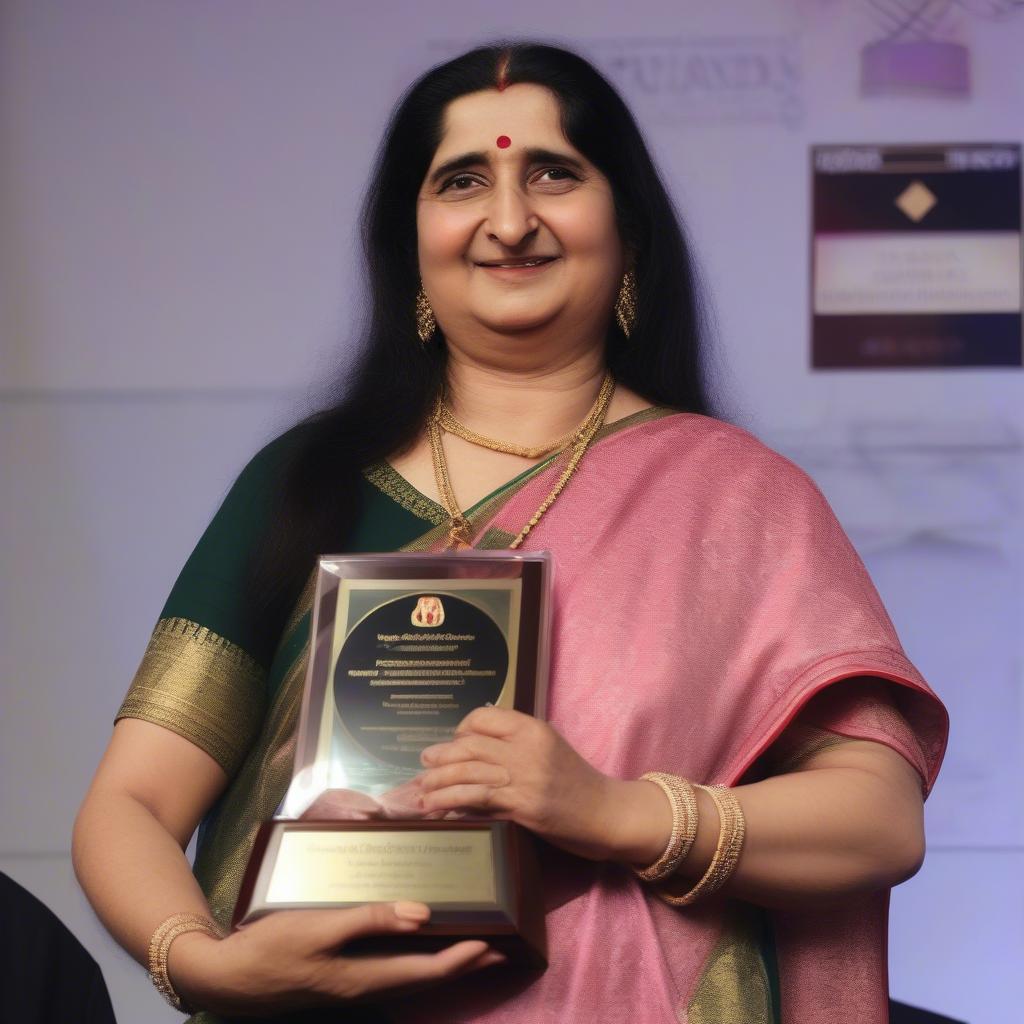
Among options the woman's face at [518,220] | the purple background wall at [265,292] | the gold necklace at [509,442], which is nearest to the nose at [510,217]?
the woman's face at [518,220]

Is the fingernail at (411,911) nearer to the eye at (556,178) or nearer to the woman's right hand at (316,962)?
the woman's right hand at (316,962)

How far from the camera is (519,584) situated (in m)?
1.61

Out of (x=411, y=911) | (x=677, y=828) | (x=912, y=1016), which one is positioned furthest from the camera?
(x=912, y=1016)

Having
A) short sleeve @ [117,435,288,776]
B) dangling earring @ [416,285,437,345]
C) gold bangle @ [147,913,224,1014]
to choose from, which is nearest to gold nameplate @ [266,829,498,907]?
gold bangle @ [147,913,224,1014]

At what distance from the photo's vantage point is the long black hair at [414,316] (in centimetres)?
180

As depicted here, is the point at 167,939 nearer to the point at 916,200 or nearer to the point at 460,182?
the point at 460,182

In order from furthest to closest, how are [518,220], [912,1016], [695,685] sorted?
[912,1016], [518,220], [695,685]

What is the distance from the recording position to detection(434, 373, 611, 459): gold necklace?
188cm

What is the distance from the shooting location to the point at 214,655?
5.73ft

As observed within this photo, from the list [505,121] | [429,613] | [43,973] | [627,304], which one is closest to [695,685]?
[429,613]

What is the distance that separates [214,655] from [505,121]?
624 mm

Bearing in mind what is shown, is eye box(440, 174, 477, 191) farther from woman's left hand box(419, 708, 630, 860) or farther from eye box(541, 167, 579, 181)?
woman's left hand box(419, 708, 630, 860)

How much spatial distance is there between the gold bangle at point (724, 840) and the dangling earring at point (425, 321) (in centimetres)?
66

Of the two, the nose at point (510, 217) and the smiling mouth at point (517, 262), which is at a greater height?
the nose at point (510, 217)
